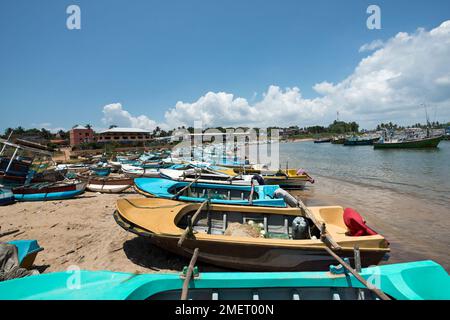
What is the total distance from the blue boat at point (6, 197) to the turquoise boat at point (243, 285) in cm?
1355

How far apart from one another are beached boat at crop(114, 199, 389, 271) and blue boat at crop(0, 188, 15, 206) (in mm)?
10778

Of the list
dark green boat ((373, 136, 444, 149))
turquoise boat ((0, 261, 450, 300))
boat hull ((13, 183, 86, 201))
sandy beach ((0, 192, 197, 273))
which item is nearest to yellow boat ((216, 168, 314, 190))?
sandy beach ((0, 192, 197, 273))

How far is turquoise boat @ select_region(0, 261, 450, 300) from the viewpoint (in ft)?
9.25

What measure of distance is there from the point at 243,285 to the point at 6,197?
15908 mm

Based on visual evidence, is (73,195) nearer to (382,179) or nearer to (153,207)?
(153,207)

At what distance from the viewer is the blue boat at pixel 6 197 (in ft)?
40.4

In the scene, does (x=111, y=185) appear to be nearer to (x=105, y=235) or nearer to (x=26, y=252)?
(x=105, y=235)

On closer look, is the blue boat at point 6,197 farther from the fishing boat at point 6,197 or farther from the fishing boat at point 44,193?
the fishing boat at point 44,193

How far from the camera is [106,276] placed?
3096mm

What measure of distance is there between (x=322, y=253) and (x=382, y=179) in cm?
2101

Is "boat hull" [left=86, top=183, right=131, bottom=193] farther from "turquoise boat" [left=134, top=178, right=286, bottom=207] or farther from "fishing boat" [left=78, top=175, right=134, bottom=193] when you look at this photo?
"turquoise boat" [left=134, top=178, right=286, bottom=207]
